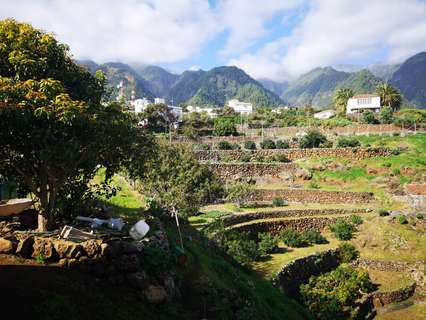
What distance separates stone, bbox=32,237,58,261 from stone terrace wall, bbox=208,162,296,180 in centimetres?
3261

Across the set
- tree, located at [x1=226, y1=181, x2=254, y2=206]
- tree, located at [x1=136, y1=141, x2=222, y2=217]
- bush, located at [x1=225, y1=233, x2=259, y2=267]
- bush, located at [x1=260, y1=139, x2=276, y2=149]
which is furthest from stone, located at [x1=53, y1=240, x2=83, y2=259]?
bush, located at [x1=260, y1=139, x2=276, y2=149]

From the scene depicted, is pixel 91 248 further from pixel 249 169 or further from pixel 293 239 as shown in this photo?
pixel 249 169

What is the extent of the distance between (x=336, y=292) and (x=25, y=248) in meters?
16.5

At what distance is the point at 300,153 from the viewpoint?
45.9 m

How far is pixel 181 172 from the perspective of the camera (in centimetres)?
3164

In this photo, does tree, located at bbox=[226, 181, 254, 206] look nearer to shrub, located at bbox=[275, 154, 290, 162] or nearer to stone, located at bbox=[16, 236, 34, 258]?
shrub, located at bbox=[275, 154, 290, 162]

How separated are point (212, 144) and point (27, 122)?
43.9 meters

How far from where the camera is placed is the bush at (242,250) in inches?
818

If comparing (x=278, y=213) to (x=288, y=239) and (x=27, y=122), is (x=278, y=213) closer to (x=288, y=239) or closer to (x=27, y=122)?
(x=288, y=239)

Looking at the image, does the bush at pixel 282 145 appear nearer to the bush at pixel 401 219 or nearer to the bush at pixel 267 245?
the bush at pixel 401 219

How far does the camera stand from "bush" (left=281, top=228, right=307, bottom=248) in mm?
27281

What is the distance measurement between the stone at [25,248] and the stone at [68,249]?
1.76 ft

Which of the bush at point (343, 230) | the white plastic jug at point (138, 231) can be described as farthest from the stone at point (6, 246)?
the bush at point (343, 230)

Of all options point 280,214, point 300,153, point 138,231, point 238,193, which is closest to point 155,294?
point 138,231
